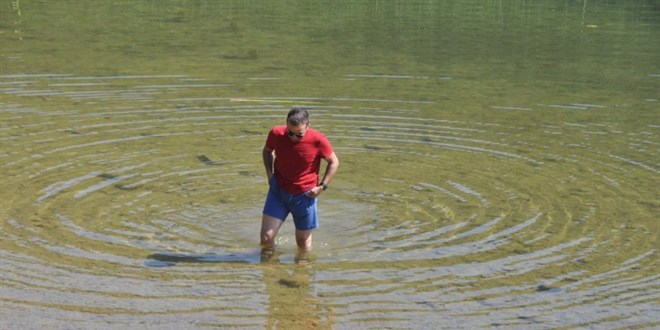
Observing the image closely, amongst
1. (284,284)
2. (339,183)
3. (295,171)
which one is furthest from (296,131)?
(339,183)

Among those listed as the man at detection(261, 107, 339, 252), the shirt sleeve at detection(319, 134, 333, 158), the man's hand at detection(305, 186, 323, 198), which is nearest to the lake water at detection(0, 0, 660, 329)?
the man at detection(261, 107, 339, 252)

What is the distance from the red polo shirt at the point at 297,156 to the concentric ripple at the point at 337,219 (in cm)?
81

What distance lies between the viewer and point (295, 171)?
11000 millimetres

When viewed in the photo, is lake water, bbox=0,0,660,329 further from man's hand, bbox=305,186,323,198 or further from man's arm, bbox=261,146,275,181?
man's arm, bbox=261,146,275,181

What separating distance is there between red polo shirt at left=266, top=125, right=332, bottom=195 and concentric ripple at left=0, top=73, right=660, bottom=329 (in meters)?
0.81

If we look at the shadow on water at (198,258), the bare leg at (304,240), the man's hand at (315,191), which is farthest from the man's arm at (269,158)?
the shadow on water at (198,258)

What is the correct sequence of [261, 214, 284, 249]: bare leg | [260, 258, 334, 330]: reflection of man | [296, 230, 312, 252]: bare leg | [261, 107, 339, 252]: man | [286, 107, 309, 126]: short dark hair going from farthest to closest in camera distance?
[296, 230, 312, 252]: bare leg < [261, 214, 284, 249]: bare leg < [261, 107, 339, 252]: man < [286, 107, 309, 126]: short dark hair < [260, 258, 334, 330]: reflection of man

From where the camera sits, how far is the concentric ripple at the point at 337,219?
10.1 meters

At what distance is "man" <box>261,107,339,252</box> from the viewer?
1088 centimetres

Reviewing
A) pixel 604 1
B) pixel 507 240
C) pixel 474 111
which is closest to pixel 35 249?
pixel 507 240

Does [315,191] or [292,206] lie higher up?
[315,191]

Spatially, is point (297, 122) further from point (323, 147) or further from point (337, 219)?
point (337, 219)

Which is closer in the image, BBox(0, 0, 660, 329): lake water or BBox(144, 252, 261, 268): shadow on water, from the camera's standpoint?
BBox(0, 0, 660, 329): lake water

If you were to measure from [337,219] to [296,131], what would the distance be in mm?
2334
